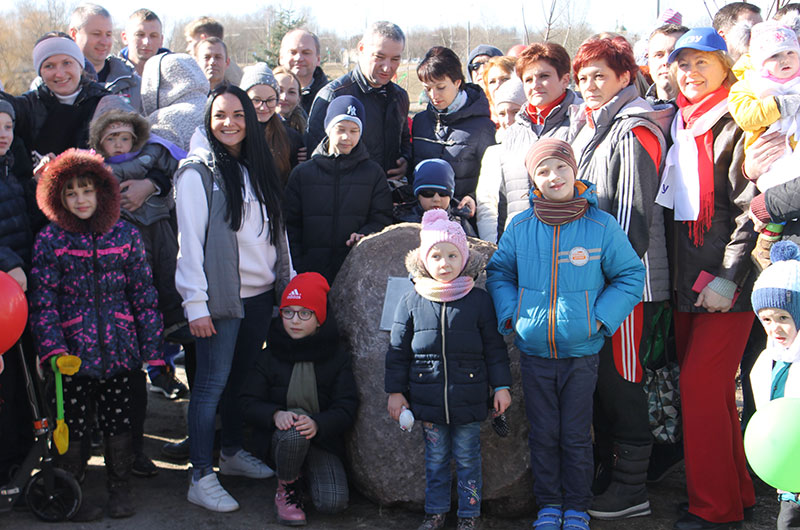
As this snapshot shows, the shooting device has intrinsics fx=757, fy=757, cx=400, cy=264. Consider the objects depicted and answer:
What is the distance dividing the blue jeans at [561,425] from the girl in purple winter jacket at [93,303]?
6.53 ft

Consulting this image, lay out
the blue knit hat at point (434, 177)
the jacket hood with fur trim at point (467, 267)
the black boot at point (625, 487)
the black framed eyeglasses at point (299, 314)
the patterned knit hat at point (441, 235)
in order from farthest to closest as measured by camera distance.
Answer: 1. the blue knit hat at point (434, 177)
2. the black framed eyeglasses at point (299, 314)
3. the black boot at point (625, 487)
4. the jacket hood with fur trim at point (467, 267)
5. the patterned knit hat at point (441, 235)

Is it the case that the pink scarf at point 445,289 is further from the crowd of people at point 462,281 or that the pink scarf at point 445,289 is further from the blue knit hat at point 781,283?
the blue knit hat at point 781,283

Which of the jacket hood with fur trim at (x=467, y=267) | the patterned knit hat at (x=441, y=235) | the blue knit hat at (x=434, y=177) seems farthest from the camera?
the blue knit hat at (x=434, y=177)

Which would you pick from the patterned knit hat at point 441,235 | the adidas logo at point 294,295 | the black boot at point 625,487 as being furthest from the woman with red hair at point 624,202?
the adidas logo at point 294,295

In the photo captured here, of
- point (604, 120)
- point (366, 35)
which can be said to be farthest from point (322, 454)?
point (366, 35)

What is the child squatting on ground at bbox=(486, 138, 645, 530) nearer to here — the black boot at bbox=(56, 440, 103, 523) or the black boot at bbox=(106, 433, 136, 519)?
the black boot at bbox=(106, 433, 136, 519)

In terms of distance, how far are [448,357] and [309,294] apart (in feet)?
2.92

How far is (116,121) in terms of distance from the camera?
173 inches

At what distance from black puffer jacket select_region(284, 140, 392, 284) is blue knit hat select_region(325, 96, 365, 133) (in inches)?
6.0

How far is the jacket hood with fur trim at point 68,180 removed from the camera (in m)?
3.86

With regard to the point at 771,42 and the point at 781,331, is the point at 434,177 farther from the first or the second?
the point at 781,331

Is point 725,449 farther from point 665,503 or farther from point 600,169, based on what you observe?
point 600,169

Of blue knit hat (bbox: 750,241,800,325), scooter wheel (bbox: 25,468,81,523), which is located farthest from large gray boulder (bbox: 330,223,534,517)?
scooter wheel (bbox: 25,468,81,523)

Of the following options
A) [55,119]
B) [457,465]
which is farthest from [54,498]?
[55,119]
